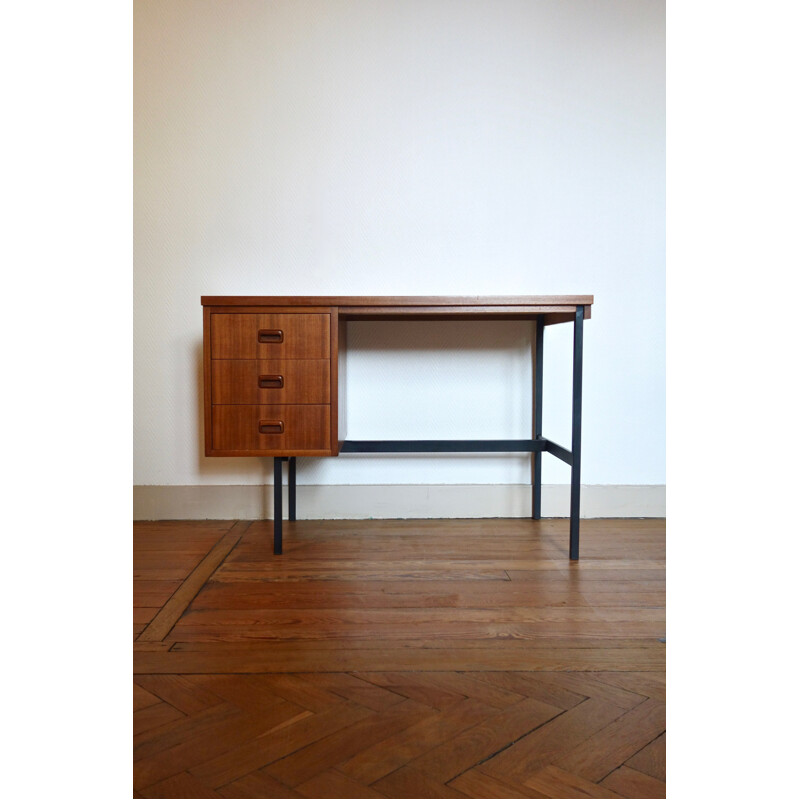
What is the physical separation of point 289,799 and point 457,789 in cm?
22

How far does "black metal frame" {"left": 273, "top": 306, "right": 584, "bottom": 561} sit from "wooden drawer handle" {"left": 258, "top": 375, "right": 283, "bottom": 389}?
0.80 ft

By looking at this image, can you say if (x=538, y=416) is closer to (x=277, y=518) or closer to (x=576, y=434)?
(x=576, y=434)

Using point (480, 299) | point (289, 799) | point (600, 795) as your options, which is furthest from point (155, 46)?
point (600, 795)

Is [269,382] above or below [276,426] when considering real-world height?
above

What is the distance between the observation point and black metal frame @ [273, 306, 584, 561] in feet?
6.45

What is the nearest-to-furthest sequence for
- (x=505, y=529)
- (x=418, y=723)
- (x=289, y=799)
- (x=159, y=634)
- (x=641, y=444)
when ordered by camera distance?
1. (x=289, y=799)
2. (x=418, y=723)
3. (x=159, y=634)
4. (x=505, y=529)
5. (x=641, y=444)

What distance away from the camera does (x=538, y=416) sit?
2.42m

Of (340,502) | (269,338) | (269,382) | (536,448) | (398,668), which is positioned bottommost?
(398,668)

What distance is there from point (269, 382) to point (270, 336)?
13 cm

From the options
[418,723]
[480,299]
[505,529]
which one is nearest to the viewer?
[418,723]

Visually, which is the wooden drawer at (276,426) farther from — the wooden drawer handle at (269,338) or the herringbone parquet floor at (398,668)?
the herringbone parquet floor at (398,668)

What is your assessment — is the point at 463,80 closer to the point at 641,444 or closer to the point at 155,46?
the point at 155,46

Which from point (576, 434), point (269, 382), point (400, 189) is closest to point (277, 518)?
point (269, 382)

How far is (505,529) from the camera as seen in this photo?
2.30 m
